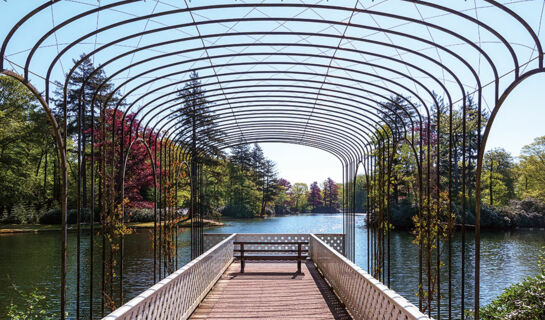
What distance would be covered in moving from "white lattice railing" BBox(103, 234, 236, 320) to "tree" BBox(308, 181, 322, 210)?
191 ft

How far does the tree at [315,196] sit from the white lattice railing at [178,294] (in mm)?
58280

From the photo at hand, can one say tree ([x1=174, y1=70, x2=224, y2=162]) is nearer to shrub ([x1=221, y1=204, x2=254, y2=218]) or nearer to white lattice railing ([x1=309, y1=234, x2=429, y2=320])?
white lattice railing ([x1=309, y1=234, x2=429, y2=320])

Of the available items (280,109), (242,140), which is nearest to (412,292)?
(280,109)

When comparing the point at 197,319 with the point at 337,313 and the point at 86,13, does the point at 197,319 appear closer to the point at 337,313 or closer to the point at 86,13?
the point at 337,313

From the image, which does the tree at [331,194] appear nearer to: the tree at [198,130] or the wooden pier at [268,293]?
the tree at [198,130]

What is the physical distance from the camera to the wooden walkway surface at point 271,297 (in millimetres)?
6758

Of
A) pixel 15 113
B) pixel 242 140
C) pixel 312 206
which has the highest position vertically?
pixel 15 113

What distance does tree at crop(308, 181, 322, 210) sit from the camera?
67.4 metres

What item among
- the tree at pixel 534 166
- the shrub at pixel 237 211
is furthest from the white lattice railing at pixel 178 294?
the shrub at pixel 237 211

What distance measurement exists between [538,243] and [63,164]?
24.3 meters

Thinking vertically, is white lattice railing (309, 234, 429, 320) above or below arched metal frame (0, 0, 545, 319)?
below

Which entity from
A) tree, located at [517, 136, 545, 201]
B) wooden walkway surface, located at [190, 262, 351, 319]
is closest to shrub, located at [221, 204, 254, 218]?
tree, located at [517, 136, 545, 201]

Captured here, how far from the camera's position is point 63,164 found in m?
4.41

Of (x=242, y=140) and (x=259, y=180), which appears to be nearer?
(x=242, y=140)
